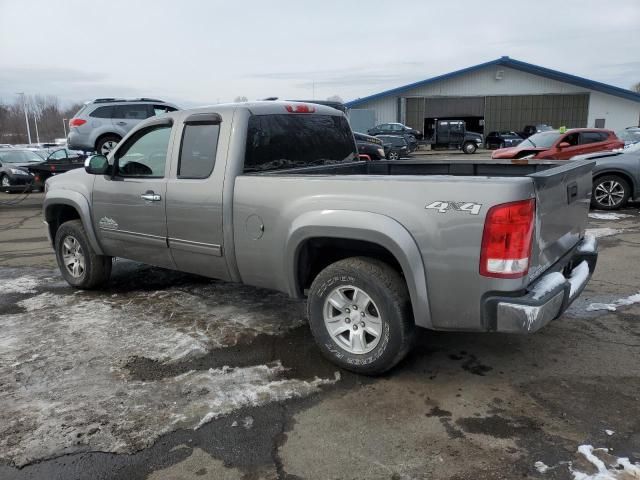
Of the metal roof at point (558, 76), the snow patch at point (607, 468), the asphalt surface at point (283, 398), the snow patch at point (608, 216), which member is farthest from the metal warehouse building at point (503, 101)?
the snow patch at point (607, 468)

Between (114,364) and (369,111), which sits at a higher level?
(369,111)

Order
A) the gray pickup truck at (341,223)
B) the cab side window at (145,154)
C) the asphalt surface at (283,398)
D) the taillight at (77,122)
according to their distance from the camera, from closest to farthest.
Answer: the asphalt surface at (283,398) → the gray pickup truck at (341,223) → the cab side window at (145,154) → the taillight at (77,122)

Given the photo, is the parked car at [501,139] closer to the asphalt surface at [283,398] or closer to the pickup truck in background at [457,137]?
the pickup truck in background at [457,137]

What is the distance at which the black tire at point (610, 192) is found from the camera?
406 inches

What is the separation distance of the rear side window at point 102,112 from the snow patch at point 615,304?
1217 cm

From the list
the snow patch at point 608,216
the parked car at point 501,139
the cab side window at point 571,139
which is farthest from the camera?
the parked car at point 501,139

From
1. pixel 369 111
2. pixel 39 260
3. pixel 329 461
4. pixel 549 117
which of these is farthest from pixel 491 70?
pixel 329 461

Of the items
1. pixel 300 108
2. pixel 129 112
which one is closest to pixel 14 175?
pixel 129 112

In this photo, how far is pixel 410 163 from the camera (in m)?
5.16

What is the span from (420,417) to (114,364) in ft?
7.38

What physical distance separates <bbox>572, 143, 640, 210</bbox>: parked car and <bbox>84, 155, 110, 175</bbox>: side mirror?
8.85 m

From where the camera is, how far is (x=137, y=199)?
192 inches

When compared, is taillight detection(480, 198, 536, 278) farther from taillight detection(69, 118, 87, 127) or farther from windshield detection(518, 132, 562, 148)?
windshield detection(518, 132, 562, 148)

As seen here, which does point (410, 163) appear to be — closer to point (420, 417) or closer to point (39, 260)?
point (420, 417)
